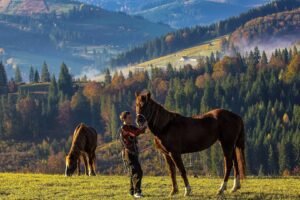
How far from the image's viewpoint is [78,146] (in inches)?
1371

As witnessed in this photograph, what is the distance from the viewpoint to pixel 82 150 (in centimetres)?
3512

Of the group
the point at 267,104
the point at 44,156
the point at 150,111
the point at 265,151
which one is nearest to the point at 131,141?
the point at 150,111

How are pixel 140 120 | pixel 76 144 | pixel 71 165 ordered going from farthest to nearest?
pixel 76 144, pixel 71 165, pixel 140 120

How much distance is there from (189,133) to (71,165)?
48.4ft

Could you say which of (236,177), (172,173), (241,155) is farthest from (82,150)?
(236,177)

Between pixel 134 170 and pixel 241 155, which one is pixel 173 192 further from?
pixel 241 155

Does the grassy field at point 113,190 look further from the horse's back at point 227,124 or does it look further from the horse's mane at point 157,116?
the horse's mane at point 157,116

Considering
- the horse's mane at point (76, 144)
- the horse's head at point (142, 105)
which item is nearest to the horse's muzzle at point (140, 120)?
the horse's head at point (142, 105)

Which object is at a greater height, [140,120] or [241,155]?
[140,120]

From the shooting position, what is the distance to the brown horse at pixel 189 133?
2048 cm

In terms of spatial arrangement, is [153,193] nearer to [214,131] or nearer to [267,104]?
[214,131]

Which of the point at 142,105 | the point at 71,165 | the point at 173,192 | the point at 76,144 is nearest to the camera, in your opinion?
the point at 142,105

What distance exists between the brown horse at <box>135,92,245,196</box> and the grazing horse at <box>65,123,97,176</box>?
1369 centimetres

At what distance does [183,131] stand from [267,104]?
183138 millimetres
